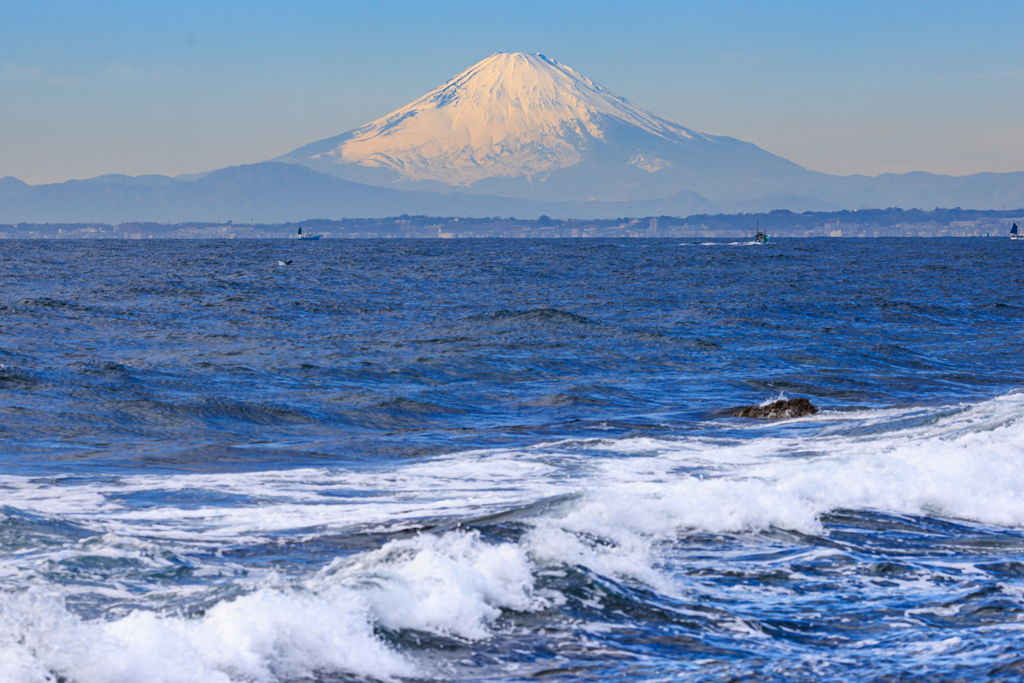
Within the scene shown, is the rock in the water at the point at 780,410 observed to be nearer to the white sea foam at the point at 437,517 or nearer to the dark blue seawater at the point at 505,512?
the dark blue seawater at the point at 505,512

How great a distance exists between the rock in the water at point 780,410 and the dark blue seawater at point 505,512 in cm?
48

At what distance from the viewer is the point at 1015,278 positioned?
64.8 m

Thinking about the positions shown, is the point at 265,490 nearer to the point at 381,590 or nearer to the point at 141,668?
the point at 381,590

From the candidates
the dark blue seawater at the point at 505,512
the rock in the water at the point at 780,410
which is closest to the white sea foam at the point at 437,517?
the dark blue seawater at the point at 505,512

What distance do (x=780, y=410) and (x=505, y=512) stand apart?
385 inches

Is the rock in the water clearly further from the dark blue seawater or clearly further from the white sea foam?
the white sea foam

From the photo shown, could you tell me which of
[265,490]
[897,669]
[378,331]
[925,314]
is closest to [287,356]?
[378,331]

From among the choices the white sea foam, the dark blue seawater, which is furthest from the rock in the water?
the white sea foam

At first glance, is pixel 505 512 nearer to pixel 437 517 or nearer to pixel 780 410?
pixel 437 517

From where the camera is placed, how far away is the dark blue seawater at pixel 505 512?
6.73m

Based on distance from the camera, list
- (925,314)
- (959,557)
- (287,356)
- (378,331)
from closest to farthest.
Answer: (959,557) → (287,356) → (378,331) → (925,314)

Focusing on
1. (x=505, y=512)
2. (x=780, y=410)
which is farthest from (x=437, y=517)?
(x=780, y=410)

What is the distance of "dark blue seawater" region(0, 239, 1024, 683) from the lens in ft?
22.1

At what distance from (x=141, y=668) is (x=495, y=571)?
295 centimetres
